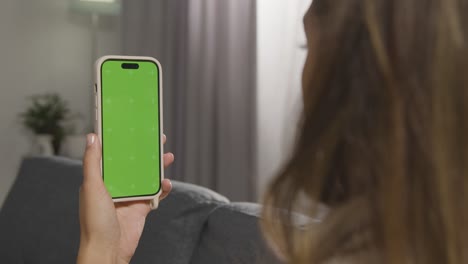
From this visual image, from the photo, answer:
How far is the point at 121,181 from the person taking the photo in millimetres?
968

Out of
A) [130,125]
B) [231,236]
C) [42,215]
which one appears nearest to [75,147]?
[42,215]

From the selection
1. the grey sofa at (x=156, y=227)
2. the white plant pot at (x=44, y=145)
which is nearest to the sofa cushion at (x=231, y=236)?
the grey sofa at (x=156, y=227)

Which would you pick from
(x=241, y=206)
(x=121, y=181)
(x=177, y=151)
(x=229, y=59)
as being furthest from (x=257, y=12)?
(x=121, y=181)

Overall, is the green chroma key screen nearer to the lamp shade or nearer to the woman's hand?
the woman's hand

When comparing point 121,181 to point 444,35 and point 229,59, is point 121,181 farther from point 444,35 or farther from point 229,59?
point 229,59

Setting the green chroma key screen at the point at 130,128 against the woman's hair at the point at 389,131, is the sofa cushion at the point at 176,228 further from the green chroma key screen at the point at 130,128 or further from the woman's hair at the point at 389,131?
the woman's hair at the point at 389,131

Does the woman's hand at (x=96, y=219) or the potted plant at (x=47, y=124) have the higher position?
the woman's hand at (x=96, y=219)

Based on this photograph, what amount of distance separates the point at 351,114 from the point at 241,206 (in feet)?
2.68

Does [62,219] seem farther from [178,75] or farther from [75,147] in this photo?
[75,147]

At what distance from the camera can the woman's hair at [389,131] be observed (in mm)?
431

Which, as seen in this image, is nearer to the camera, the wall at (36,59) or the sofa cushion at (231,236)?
the sofa cushion at (231,236)

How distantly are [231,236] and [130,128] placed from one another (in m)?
0.31

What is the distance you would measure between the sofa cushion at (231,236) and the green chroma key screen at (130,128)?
0.23m

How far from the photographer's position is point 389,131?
1.47 feet
